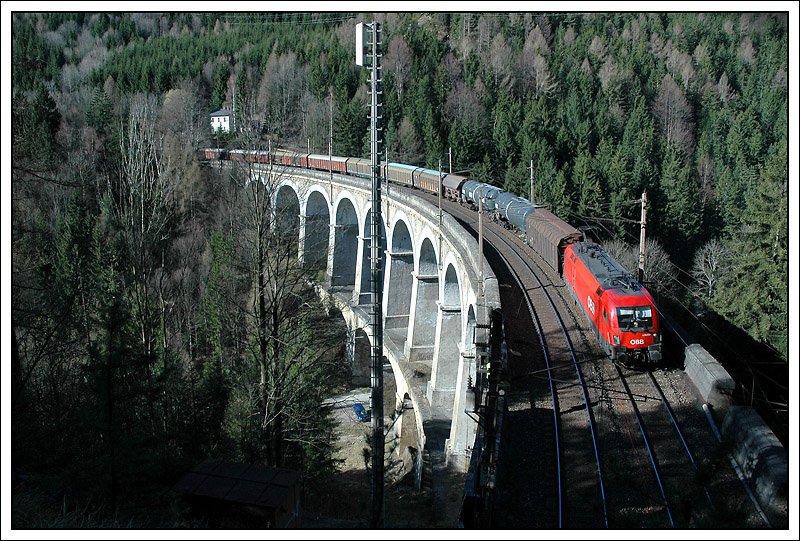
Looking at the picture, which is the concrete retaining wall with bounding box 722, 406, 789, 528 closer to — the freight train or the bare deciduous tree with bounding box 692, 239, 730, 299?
the freight train

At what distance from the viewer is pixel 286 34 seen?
9775 cm

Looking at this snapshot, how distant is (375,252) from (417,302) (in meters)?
19.9

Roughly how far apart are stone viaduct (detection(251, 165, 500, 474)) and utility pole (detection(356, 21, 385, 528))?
4.27m

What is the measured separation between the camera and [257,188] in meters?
14.1

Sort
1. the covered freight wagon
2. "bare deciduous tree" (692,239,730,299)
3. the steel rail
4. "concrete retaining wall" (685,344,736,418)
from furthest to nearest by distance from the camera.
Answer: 1. "bare deciduous tree" (692,239,730,299)
2. the covered freight wagon
3. "concrete retaining wall" (685,344,736,418)
4. the steel rail

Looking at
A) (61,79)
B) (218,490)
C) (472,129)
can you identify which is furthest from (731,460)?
(61,79)

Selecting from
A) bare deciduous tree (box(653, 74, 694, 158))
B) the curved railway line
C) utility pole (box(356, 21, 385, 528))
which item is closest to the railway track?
the curved railway line

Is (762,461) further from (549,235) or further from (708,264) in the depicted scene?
(708,264)

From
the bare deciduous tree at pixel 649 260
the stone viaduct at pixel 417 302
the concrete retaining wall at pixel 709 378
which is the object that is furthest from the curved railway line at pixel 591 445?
the bare deciduous tree at pixel 649 260

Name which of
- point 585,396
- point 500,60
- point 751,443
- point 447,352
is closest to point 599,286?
point 585,396

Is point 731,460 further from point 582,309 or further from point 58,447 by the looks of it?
point 58,447

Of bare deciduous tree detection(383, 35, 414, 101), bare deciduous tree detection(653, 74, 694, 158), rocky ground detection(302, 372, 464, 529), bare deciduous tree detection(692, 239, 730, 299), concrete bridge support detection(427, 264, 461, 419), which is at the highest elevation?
bare deciduous tree detection(383, 35, 414, 101)

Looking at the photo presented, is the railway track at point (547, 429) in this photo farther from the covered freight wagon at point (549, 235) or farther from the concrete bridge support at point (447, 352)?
the concrete bridge support at point (447, 352)

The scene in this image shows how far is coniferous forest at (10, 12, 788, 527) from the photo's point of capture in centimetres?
1230
